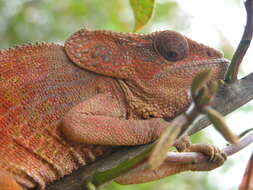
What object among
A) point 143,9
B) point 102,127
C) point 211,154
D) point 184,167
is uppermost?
point 143,9

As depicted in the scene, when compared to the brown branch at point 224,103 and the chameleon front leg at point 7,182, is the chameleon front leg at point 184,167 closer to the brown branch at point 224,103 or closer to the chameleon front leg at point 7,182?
the brown branch at point 224,103

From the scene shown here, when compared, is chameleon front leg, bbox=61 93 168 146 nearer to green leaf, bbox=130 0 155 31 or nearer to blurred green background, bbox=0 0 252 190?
green leaf, bbox=130 0 155 31

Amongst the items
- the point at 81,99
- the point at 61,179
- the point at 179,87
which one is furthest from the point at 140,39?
the point at 61,179

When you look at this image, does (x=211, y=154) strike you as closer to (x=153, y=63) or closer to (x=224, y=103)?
(x=224, y=103)

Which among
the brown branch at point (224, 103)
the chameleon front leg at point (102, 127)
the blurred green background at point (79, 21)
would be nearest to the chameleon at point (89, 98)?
the chameleon front leg at point (102, 127)

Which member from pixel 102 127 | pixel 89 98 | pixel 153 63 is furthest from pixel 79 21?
pixel 102 127

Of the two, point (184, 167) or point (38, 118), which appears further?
point (184, 167)

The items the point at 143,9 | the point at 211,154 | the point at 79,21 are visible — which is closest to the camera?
the point at 211,154
